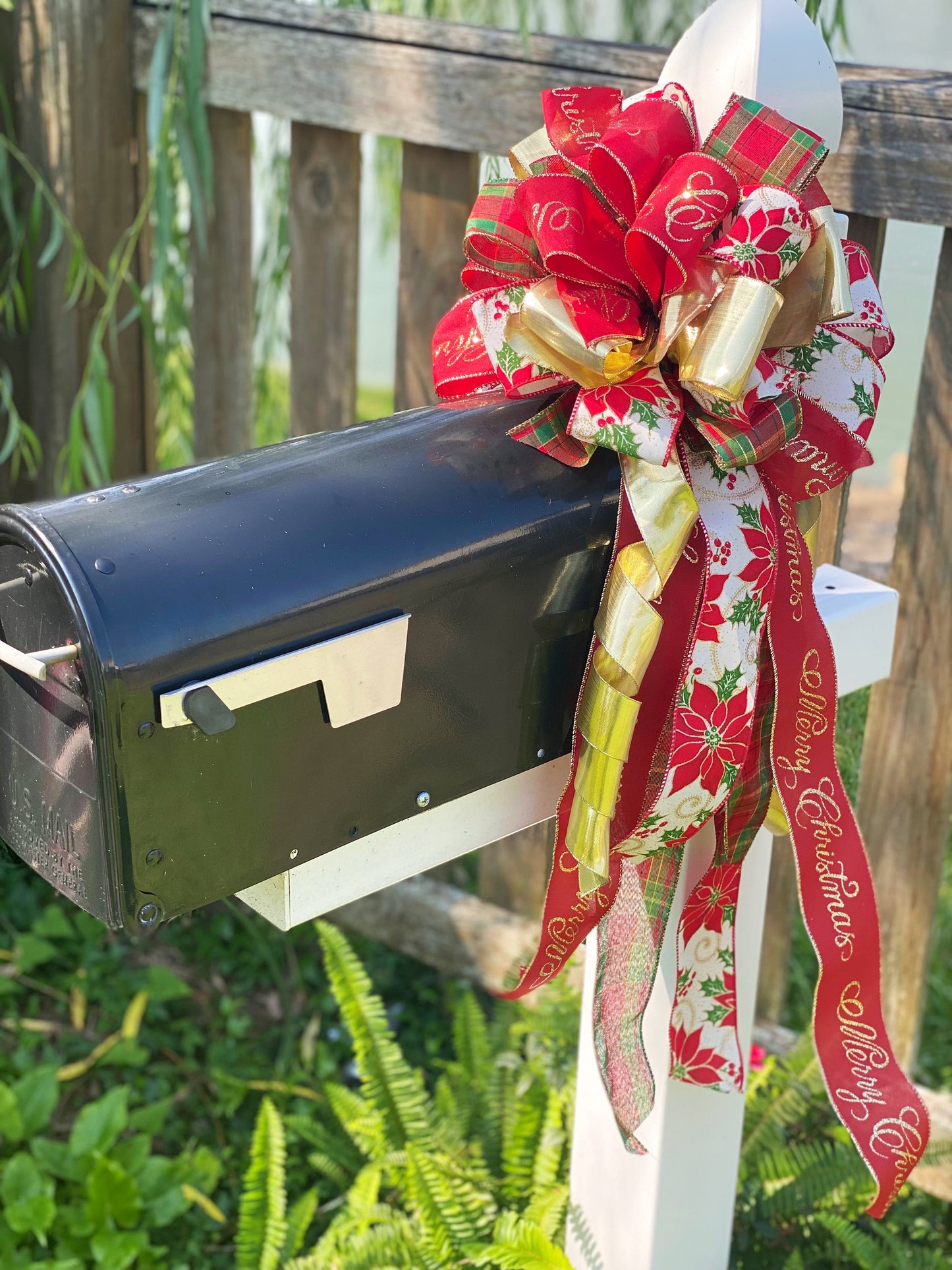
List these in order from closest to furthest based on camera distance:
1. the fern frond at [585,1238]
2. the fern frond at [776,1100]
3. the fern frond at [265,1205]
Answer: the fern frond at [585,1238] → the fern frond at [265,1205] → the fern frond at [776,1100]

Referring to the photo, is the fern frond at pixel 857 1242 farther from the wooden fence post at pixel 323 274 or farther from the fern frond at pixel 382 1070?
the wooden fence post at pixel 323 274

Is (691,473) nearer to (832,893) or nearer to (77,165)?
(832,893)

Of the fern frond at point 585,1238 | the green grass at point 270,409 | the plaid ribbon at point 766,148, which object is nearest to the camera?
the plaid ribbon at point 766,148

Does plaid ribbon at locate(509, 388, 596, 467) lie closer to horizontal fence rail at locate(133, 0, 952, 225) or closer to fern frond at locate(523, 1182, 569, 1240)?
horizontal fence rail at locate(133, 0, 952, 225)

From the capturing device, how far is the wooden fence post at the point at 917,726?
1.50m

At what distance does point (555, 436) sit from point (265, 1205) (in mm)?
1166

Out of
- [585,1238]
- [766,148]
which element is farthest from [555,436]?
[585,1238]

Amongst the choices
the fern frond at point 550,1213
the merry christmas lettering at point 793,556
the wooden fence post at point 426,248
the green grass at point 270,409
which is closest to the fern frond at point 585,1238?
the fern frond at point 550,1213

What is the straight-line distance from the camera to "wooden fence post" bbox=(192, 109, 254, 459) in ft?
6.44

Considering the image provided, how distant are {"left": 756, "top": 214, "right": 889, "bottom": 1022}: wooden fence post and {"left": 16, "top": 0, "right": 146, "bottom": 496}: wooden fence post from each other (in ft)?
3.79

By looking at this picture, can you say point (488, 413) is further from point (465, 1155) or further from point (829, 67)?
point (465, 1155)

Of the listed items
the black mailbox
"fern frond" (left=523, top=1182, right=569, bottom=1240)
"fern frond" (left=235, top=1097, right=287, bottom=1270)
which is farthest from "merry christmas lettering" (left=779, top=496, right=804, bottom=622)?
"fern frond" (left=235, top=1097, right=287, bottom=1270)

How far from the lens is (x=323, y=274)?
75.7 inches

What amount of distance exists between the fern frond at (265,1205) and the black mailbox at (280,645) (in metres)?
0.94
